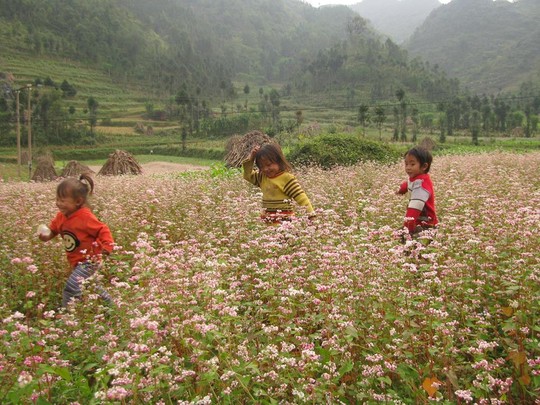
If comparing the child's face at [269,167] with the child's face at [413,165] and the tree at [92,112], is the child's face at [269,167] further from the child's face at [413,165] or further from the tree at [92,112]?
the tree at [92,112]

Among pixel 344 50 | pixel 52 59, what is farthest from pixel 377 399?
pixel 344 50

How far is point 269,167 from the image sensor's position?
616 centimetres

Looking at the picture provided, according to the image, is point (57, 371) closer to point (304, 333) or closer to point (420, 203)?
point (304, 333)

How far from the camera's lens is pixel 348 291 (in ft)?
11.1

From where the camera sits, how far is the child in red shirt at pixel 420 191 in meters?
5.55

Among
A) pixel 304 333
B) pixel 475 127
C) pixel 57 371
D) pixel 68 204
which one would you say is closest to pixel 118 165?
pixel 68 204

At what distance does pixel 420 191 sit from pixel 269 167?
6.24ft

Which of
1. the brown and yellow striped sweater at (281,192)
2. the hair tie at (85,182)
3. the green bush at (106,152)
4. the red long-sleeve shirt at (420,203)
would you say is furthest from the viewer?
the green bush at (106,152)

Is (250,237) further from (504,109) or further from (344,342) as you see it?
(504,109)


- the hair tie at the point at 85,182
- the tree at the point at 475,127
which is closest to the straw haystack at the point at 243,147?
the hair tie at the point at 85,182

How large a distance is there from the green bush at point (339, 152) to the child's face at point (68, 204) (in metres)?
11.2

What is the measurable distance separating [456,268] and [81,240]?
3.67 metres

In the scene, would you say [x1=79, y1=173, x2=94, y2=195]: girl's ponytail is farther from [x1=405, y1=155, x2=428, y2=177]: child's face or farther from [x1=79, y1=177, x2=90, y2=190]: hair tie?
[x1=405, y1=155, x2=428, y2=177]: child's face

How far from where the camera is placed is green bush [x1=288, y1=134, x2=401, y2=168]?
1644 centimetres
